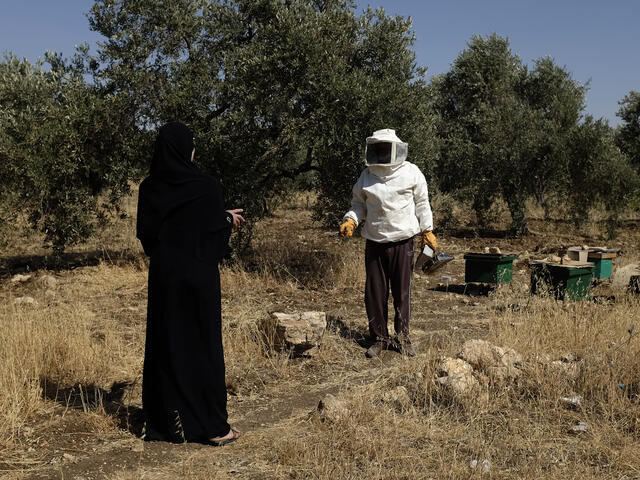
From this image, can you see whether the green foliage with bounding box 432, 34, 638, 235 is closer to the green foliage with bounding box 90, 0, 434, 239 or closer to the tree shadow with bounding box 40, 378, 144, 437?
the green foliage with bounding box 90, 0, 434, 239

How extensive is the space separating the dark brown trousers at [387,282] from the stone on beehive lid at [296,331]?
2.05 ft

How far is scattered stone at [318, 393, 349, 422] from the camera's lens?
5.25m

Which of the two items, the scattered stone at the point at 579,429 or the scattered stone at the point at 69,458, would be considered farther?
the scattered stone at the point at 579,429

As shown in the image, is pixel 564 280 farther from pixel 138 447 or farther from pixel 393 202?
pixel 138 447

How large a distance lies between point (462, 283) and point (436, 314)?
8.41ft

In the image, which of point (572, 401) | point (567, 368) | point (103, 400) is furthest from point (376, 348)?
point (103, 400)

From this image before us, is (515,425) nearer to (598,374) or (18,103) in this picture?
(598,374)

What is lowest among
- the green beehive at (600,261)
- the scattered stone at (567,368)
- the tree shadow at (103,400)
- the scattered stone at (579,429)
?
the tree shadow at (103,400)

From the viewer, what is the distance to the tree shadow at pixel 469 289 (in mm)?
11242

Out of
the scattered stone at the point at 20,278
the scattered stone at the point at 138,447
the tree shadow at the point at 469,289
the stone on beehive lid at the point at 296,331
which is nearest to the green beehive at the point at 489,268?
the tree shadow at the point at 469,289

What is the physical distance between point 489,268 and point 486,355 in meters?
4.64

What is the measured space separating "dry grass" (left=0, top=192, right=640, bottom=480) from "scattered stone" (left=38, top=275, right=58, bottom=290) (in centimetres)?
235

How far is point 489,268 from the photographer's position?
35.3 ft

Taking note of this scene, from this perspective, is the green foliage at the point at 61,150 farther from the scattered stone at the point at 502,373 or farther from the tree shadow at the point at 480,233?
the tree shadow at the point at 480,233
